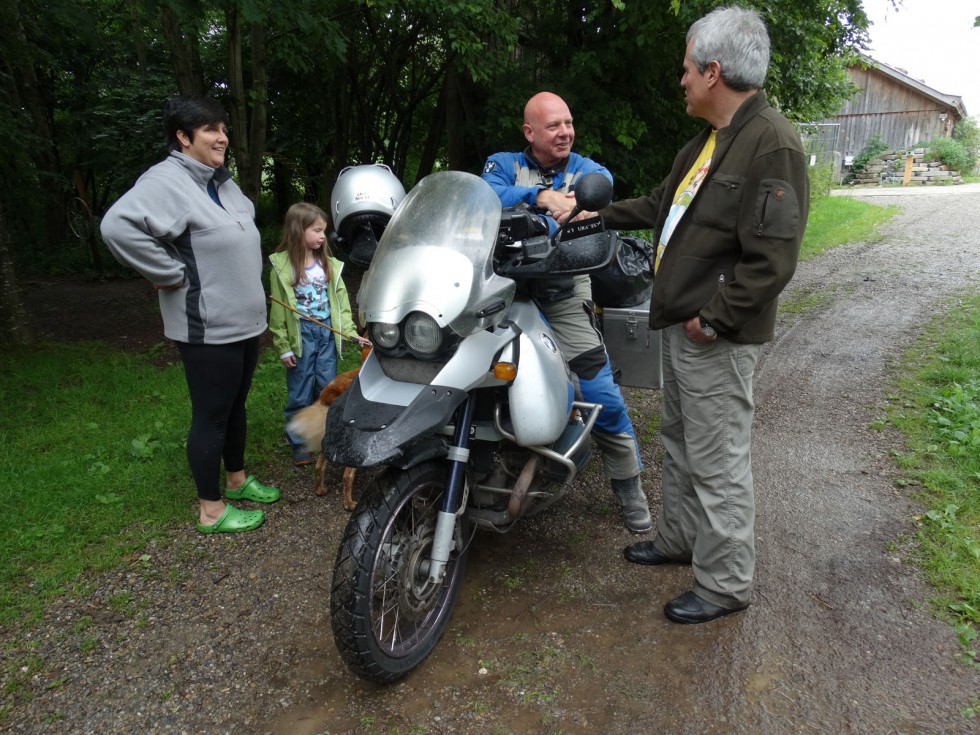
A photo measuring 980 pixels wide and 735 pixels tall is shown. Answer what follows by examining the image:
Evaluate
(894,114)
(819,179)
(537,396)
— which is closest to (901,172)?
(894,114)

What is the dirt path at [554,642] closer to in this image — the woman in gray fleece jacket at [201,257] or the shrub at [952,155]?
the woman in gray fleece jacket at [201,257]

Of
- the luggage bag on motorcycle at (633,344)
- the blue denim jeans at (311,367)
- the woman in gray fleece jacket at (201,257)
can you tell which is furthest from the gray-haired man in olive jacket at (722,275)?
the blue denim jeans at (311,367)


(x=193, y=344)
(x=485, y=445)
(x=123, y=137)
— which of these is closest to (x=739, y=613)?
(x=485, y=445)

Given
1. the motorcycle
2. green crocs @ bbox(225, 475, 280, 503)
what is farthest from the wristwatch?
green crocs @ bbox(225, 475, 280, 503)

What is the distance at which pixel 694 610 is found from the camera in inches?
111

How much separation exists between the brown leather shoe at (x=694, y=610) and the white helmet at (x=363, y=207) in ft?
6.46

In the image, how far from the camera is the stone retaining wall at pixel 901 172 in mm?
25516

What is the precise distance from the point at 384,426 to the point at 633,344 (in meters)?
2.02

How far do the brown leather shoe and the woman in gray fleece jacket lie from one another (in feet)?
7.39

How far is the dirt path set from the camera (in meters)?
2.40

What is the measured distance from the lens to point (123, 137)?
11.1m

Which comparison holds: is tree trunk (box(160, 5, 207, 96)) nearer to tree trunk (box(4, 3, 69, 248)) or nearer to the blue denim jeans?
tree trunk (box(4, 3, 69, 248))

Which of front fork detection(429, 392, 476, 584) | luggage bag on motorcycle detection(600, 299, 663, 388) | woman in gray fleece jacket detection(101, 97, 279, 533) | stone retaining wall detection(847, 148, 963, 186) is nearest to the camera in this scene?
front fork detection(429, 392, 476, 584)

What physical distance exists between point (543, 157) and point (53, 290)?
952 centimetres
